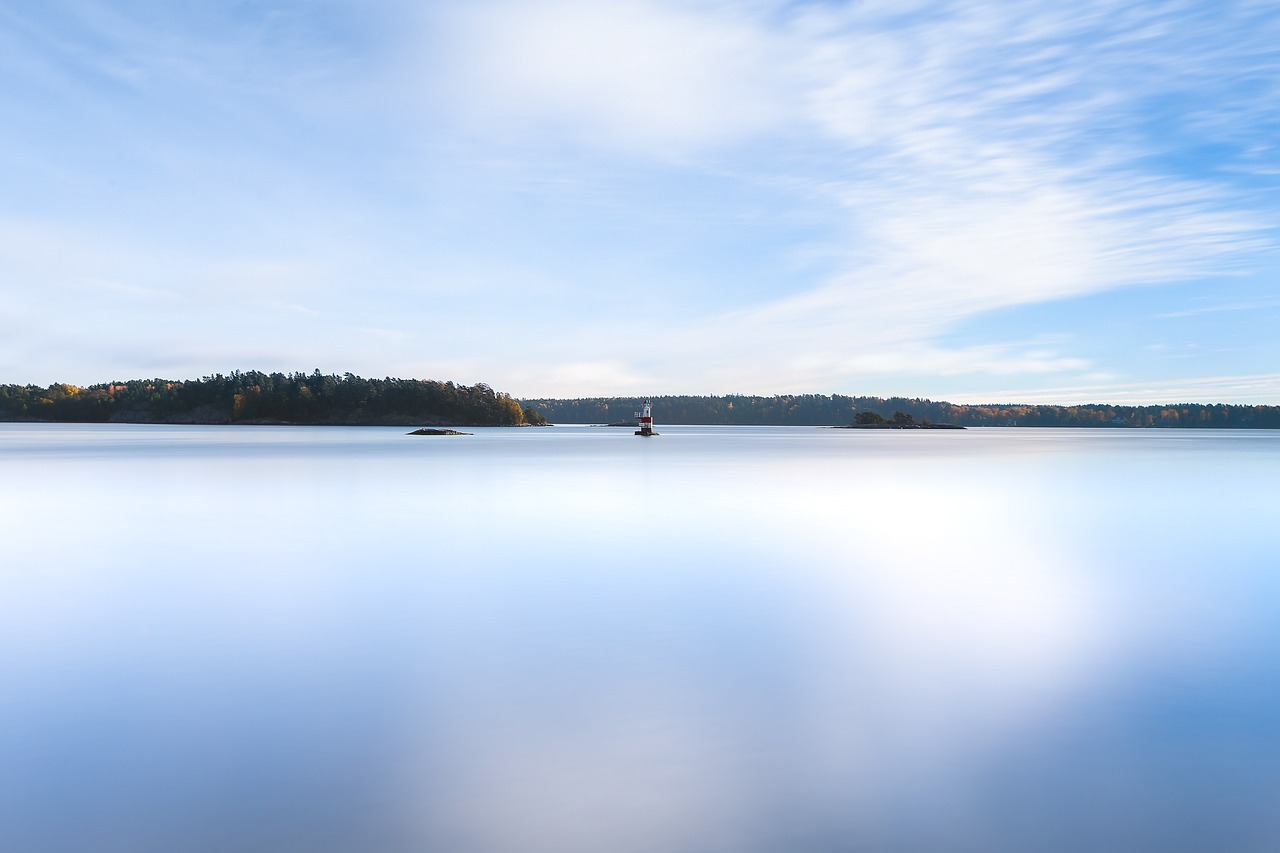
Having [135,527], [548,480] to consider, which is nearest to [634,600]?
[135,527]

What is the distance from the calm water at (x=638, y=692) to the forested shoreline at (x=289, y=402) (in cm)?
14638

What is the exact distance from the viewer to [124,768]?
404cm

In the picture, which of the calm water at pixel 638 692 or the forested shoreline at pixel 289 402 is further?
the forested shoreline at pixel 289 402

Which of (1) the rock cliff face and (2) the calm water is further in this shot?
(1) the rock cliff face

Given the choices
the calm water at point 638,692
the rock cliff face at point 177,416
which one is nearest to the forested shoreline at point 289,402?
the rock cliff face at point 177,416

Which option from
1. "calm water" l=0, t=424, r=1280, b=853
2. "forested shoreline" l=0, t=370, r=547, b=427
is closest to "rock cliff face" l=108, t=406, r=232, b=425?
"forested shoreline" l=0, t=370, r=547, b=427

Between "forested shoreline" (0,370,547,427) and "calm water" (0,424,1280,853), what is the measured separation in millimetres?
146379

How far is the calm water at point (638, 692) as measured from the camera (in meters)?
3.52

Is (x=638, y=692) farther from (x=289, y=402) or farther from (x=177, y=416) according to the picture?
(x=177, y=416)

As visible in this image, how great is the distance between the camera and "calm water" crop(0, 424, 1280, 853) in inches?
139

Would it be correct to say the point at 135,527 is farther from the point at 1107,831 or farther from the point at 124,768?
the point at 1107,831

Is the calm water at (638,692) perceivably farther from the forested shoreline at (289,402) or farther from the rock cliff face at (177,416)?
the rock cliff face at (177,416)

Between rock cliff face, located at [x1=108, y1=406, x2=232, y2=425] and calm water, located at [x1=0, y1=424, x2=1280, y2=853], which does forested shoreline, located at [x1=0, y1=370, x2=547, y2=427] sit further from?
calm water, located at [x1=0, y1=424, x2=1280, y2=853]

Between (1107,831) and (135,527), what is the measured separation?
15661 millimetres
